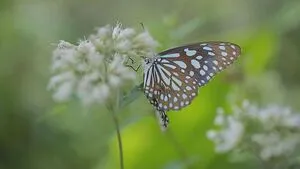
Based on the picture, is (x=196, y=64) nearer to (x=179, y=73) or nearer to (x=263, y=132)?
(x=179, y=73)

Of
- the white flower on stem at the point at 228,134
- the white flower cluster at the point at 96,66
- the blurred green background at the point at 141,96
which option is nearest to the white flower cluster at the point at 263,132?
the white flower on stem at the point at 228,134

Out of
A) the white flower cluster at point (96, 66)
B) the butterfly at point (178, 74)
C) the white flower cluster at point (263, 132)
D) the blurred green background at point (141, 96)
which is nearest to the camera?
the white flower cluster at point (96, 66)

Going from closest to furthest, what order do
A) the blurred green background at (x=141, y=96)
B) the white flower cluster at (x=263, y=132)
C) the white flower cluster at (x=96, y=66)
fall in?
the white flower cluster at (x=96, y=66) < the white flower cluster at (x=263, y=132) < the blurred green background at (x=141, y=96)

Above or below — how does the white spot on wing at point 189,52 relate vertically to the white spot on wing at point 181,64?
above

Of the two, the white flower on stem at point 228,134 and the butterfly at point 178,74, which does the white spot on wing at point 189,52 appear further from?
the white flower on stem at point 228,134

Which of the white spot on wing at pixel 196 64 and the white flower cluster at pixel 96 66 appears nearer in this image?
the white flower cluster at pixel 96 66

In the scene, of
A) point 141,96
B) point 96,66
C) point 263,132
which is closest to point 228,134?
point 263,132

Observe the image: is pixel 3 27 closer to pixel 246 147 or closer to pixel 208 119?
pixel 208 119

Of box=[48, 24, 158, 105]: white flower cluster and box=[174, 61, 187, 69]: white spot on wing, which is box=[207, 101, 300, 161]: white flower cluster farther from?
box=[48, 24, 158, 105]: white flower cluster
